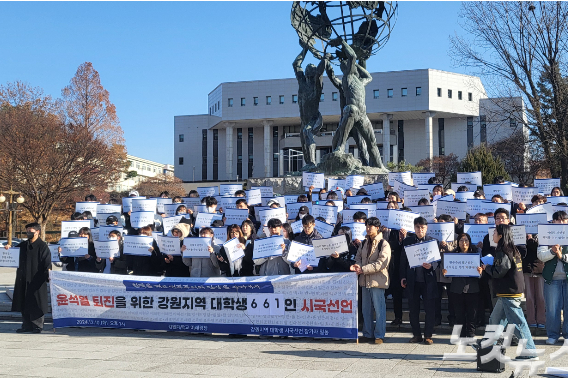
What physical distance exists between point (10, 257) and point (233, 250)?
4256 millimetres

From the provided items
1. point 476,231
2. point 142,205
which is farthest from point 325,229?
point 142,205

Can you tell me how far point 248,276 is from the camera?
10.2 m

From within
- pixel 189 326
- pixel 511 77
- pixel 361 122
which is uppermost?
pixel 511 77

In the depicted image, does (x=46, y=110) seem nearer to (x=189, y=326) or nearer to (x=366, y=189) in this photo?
(x=366, y=189)

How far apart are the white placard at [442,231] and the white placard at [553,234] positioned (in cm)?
150

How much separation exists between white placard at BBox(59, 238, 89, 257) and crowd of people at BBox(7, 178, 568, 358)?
127 mm

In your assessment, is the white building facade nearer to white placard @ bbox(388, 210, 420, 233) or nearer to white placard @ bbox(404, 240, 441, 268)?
white placard @ bbox(388, 210, 420, 233)

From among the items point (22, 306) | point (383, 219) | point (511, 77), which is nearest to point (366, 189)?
point (383, 219)

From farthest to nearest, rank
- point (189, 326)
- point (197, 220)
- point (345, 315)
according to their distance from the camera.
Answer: point (197, 220)
point (189, 326)
point (345, 315)

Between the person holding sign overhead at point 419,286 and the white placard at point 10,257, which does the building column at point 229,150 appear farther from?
the person holding sign overhead at point 419,286

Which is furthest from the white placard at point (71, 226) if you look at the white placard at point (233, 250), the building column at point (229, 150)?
the building column at point (229, 150)

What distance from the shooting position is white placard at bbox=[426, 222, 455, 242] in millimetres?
10023

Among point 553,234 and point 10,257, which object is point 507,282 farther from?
point 10,257

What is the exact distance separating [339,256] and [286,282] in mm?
941
